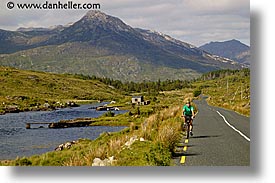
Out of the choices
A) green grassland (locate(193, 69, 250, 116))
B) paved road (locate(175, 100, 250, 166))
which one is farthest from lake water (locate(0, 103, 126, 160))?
green grassland (locate(193, 69, 250, 116))

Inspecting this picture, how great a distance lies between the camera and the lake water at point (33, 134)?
17.0 metres

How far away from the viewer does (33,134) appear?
2270 centimetres

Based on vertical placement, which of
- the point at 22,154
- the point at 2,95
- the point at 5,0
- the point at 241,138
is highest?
the point at 5,0

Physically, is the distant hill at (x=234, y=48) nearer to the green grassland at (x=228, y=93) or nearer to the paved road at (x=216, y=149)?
the paved road at (x=216, y=149)

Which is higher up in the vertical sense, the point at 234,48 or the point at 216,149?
the point at 234,48

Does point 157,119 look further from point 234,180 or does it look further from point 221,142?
point 234,180

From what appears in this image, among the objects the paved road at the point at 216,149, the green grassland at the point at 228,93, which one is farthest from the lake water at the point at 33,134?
the green grassland at the point at 228,93

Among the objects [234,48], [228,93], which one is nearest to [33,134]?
[234,48]

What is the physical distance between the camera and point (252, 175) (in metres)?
11.0

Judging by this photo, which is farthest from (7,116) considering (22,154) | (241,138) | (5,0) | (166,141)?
(241,138)

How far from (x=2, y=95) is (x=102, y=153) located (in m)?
4.42

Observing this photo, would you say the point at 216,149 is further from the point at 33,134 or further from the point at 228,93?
the point at 228,93

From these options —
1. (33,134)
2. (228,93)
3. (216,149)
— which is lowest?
(33,134)

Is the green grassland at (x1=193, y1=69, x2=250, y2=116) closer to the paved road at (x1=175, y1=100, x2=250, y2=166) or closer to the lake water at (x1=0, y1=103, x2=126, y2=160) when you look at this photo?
the lake water at (x1=0, y1=103, x2=126, y2=160)
